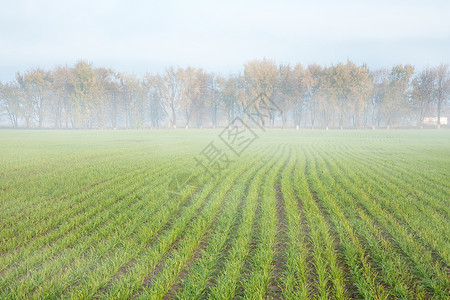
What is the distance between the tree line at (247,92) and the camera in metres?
53.5

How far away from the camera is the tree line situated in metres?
53.5

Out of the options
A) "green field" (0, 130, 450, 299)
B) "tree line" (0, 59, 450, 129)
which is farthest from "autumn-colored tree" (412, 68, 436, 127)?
"green field" (0, 130, 450, 299)

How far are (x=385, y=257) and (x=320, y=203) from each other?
8.55 feet

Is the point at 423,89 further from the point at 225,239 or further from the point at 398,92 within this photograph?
the point at 225,239

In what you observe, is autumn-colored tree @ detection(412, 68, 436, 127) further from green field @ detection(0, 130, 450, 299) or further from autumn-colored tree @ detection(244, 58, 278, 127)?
green field @ detection(0, 130, 450, 299)

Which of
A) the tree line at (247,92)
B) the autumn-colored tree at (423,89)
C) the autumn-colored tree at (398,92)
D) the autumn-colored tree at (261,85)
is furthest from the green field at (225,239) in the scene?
the autumn-colored tree at (423,89)

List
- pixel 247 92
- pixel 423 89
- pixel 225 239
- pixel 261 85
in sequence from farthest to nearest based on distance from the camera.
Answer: pixel 247 92 → pixel 261 85 → pixel 423 89 → pixel 225 239

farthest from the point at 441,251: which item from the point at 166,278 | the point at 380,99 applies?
the point at 380,99

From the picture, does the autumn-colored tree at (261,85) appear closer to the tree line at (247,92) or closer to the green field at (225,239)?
the tree line at (247,92)

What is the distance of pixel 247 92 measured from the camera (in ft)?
190

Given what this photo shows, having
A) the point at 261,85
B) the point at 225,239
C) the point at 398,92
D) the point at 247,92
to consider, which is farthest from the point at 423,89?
the point at 225,239

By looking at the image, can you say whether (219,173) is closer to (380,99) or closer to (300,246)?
(300,246)

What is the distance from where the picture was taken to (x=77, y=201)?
6.08 meters

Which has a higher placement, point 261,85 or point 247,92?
point 261,85
